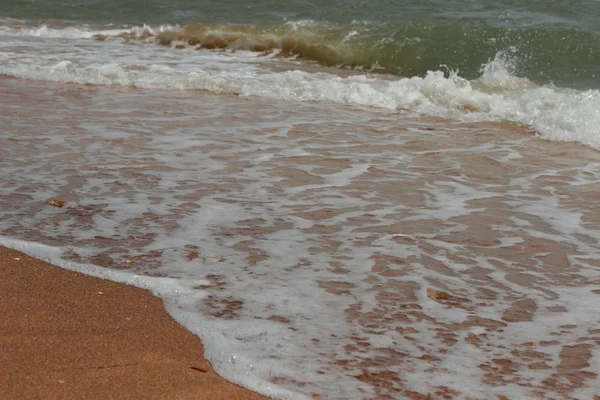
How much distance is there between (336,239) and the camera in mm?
3752

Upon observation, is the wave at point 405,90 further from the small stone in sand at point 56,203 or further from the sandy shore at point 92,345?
the sandy shore at point 92,345

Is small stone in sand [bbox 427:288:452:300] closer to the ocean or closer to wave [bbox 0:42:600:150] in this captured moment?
the ocean

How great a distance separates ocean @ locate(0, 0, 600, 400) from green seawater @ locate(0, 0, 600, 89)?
983 mm

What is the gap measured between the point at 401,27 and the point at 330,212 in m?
8.09

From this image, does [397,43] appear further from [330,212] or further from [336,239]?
[336,239]

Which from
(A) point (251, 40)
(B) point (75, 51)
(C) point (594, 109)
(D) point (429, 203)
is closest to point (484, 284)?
(D) point (429, 203)

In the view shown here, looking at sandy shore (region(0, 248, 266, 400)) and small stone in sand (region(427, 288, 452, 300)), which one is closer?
sandy shore (region(0, 248, 266, 400))

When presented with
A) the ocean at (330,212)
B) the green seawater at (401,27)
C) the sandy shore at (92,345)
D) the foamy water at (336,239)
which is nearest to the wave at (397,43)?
the green seawater at (401,27)

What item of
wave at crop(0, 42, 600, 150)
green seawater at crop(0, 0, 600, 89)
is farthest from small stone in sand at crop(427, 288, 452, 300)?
green seawater at crop(0, 0, 600, 89)

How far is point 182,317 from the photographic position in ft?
9.41

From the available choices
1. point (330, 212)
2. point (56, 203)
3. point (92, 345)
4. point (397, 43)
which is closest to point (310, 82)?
point (397, 43)

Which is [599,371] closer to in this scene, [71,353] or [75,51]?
[71,353]

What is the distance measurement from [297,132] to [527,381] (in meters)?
3.72

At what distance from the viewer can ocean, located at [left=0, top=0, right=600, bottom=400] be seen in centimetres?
269
